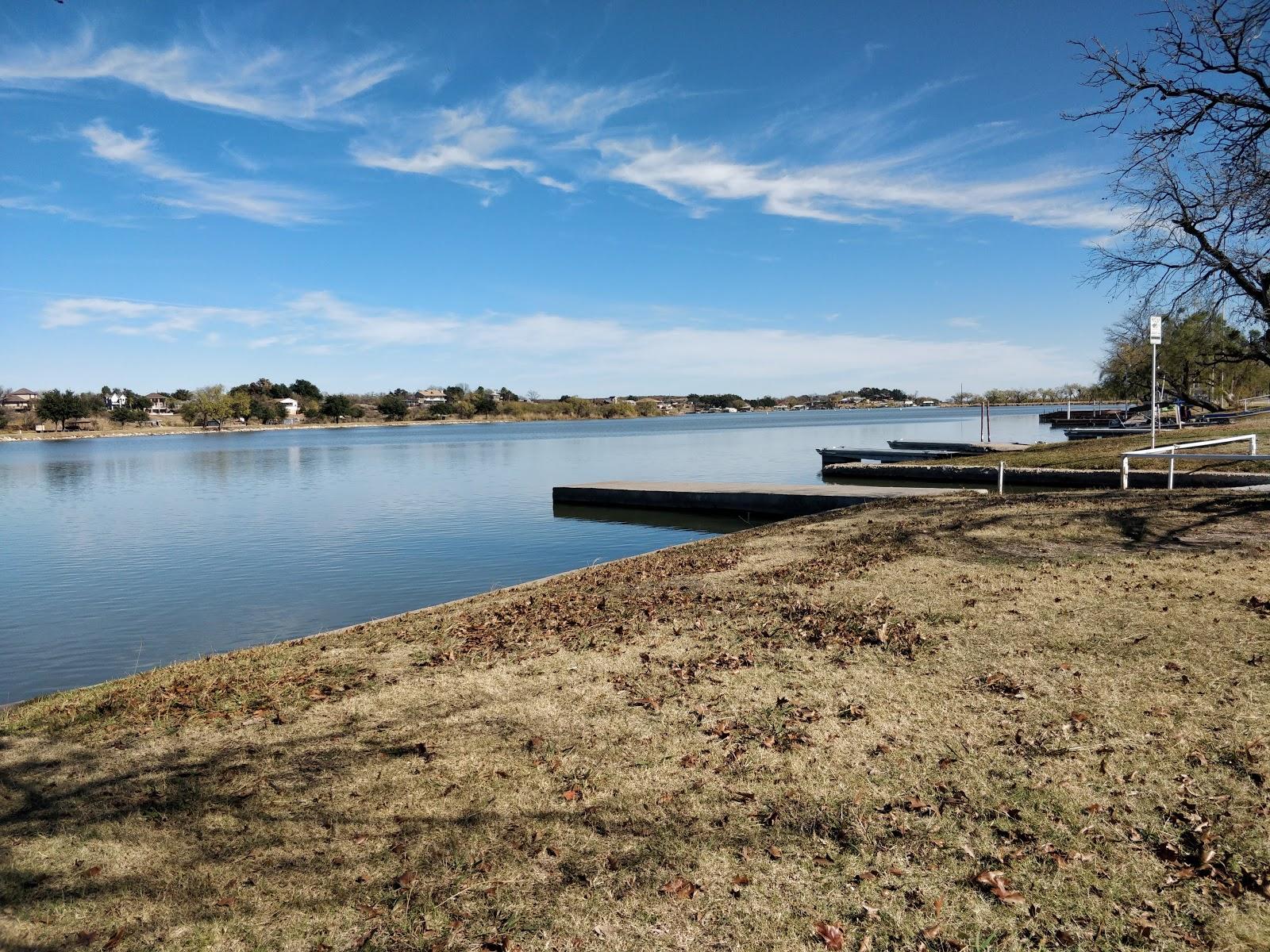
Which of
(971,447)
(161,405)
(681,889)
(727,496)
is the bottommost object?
(681,889)

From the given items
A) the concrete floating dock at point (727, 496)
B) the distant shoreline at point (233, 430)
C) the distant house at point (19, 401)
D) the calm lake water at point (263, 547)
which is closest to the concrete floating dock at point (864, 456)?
the calm lake water at point (263, 547)

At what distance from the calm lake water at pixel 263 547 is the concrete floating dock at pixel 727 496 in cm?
105

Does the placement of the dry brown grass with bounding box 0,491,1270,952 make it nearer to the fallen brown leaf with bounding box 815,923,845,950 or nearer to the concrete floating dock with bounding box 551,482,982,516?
the fallen brown leaf with bounding box 815,923,845,950

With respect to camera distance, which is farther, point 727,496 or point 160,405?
point 160,405

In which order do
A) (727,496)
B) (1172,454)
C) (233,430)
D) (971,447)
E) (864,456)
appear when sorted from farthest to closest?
(233,430), (971,447), (864,456), (727,496), (1172,454)

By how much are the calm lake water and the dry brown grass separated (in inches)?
195

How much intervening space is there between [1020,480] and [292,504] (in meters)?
25.8

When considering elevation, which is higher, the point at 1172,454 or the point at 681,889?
the point at 1172,454

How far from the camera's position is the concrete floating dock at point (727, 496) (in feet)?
69.4

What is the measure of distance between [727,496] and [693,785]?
19237 millimetres

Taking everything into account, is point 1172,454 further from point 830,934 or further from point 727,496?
point 830,934

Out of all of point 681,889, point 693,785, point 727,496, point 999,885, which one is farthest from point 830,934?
point 727,496

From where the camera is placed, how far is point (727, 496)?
2389cm

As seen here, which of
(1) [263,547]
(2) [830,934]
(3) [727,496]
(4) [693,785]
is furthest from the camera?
(3) [727,496]
